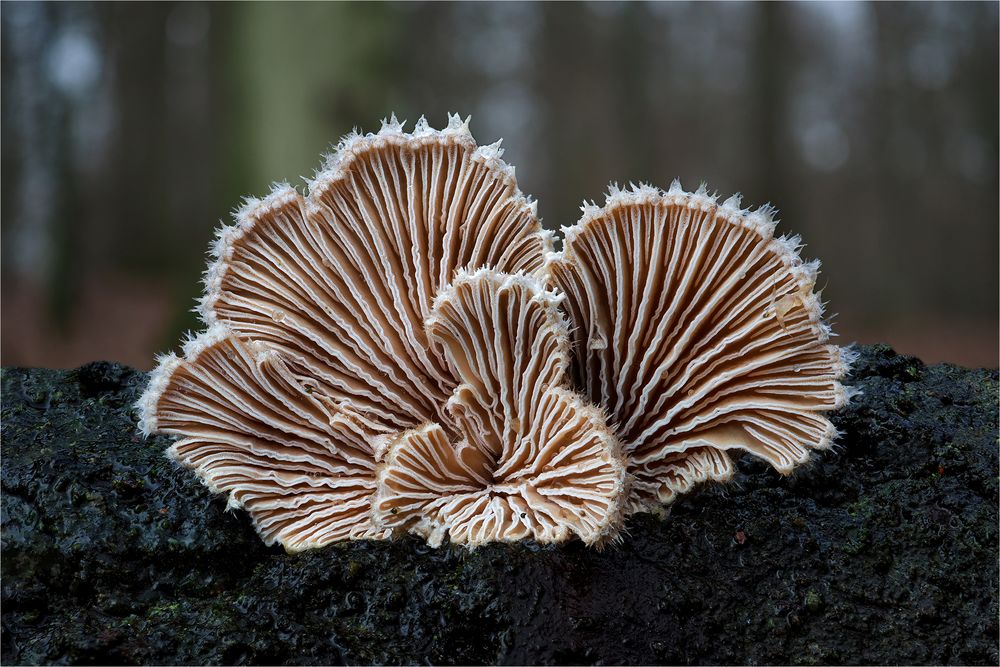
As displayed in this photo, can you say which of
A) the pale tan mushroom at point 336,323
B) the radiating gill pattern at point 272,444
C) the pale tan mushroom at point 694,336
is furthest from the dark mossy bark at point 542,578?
the pale tan mushroom at point 694,336

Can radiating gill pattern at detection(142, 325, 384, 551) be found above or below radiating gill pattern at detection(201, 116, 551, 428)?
below

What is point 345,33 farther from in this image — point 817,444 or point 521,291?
point 817,444

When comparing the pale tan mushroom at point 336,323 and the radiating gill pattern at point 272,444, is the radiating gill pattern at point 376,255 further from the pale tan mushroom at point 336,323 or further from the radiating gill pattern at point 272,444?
the radiating gill pattern at point 272,444

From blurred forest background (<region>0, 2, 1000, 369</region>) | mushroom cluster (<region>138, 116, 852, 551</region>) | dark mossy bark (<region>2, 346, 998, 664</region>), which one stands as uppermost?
blurred forest background (<region>0, 2, 1000, 369</region>)

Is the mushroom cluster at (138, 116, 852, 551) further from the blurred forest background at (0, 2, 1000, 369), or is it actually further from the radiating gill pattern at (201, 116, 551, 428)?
the blurred forest background at (0, 2, 1000, 369)

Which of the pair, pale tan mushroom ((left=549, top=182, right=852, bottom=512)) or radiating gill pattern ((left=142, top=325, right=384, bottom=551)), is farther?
radiating gill pattern ((left=142, top=325, right=384, bottom=551))

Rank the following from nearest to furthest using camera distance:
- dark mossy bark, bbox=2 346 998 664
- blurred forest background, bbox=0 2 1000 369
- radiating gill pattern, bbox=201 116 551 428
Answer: dark mossy bark, bbox=2 346 998 664 → radiating gill pattern, bbox=201 116 551 428 → blurred forest background, bbox=0 2 1000 369

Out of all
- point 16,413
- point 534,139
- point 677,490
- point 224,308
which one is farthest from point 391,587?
point 534,139

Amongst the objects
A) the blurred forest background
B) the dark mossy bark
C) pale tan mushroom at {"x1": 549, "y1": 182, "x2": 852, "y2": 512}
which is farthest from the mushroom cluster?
the blurred forest background
